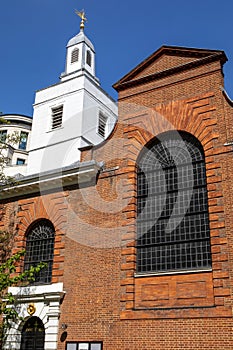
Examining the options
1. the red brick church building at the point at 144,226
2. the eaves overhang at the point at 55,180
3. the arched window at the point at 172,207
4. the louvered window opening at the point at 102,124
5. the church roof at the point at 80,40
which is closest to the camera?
the red brick church building at the point at 144,226

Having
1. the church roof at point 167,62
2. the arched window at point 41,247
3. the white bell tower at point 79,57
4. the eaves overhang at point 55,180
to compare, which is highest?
the white bell tower at point 79,57

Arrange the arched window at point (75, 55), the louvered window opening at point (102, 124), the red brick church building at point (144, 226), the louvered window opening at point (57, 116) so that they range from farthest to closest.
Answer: the arched window at point (75, 55) < the louvered window opening at point (102, 124) < the louvered window opening at point (57, 116) < the red brick church building at point (144, 226)

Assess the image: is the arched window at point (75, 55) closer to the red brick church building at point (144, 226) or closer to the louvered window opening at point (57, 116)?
the louvered window opening at point (57, 116)

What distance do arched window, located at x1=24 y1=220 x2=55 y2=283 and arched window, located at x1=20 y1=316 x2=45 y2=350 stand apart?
171 centimetres

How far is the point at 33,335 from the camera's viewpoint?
17297mm

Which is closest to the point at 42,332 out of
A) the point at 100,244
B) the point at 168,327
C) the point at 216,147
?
the point at 100,244

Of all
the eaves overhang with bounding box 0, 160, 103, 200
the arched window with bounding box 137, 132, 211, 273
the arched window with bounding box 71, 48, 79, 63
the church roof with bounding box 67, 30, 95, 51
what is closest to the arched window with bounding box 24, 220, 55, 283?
the eaves overhang with bounding box 0, 160, 103, 200

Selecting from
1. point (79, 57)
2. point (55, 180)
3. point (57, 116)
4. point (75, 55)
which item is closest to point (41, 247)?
point (55, 180)

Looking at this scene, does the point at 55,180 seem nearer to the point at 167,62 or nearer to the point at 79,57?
the point at 167,62

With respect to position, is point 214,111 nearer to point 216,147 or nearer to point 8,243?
point 216,147

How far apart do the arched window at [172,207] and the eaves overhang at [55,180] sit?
2201mm

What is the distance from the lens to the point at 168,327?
46.2 ft

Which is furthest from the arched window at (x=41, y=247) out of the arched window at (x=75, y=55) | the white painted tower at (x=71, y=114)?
the arched window at (x=75, y=55)

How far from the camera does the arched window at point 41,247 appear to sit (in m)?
18.3
